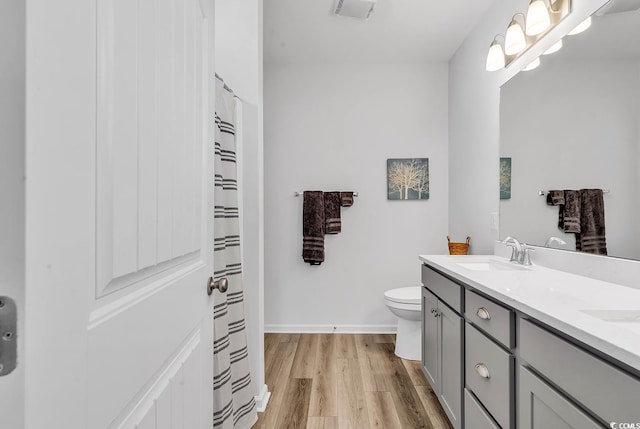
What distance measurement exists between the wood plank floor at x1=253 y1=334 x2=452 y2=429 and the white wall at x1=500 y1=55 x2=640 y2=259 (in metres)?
1.11

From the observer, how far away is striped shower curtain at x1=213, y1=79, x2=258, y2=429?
147cm

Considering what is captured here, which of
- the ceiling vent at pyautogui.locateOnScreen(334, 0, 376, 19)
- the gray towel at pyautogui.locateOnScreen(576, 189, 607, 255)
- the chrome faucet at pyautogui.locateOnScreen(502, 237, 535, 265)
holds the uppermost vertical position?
the ceiling vent at pyautogui.locateOnScreen(334, 0, 376, 19)

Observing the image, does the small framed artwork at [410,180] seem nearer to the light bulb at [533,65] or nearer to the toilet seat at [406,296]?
the toilet seat at [406,296]

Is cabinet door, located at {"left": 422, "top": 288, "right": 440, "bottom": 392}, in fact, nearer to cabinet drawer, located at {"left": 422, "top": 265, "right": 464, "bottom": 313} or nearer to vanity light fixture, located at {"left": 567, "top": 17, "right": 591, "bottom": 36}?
cabinet drawer, located at {"left": 422, "top": 265, "right": 464, "bottom": 313}

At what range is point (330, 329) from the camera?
10.4ft

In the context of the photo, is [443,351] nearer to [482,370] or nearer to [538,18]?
[482,370]

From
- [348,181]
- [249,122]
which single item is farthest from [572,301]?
[348,181]

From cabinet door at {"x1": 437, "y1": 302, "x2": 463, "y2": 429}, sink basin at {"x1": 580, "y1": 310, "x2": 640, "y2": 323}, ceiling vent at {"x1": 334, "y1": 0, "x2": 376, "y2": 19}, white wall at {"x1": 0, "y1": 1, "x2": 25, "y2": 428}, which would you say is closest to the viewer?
white wall at {"x1": 0, "y1": 1, "x2": 25, "y2": 428}

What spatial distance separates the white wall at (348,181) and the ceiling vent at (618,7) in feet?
5.70

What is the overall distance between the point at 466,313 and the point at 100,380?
142 centimetres

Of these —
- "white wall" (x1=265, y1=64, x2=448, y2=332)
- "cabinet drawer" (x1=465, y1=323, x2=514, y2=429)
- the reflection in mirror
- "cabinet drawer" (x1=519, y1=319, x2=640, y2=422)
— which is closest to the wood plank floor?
"white wall" (x1=265, y1=64, x2=448, y2=332)

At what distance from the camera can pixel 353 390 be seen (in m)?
2.11

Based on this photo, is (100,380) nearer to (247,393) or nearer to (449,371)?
(247,393)

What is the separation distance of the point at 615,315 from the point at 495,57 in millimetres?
1736
